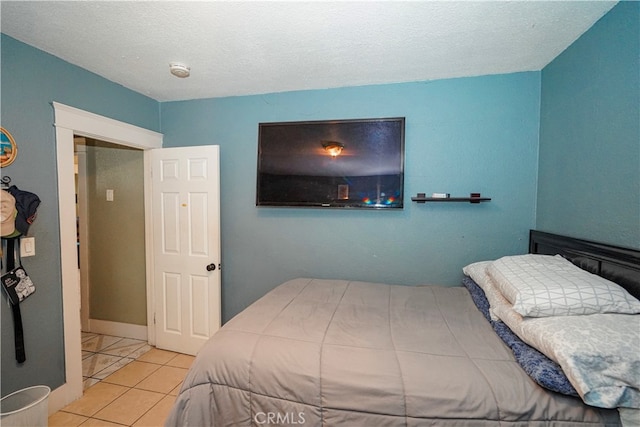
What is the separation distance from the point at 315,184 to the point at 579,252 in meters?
1.90

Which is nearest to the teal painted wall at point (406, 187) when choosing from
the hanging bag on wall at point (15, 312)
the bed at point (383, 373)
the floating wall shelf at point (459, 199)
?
the floating wall shelf at point (459, 199)

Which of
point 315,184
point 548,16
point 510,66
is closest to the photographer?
point 548,16

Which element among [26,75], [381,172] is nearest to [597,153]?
[381,172]

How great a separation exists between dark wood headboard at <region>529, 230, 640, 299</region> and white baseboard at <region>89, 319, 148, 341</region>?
3.93 m

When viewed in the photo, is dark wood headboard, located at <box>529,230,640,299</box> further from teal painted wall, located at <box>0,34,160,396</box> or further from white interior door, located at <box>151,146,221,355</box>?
teal painted wall, located at <box>0,34,160,396</box>

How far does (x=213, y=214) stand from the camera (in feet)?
8.33

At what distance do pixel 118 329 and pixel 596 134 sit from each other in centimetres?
463

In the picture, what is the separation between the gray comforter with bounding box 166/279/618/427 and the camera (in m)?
0.95

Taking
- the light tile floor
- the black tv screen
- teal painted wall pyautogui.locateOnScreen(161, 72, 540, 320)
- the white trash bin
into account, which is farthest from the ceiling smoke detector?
the light tile floor

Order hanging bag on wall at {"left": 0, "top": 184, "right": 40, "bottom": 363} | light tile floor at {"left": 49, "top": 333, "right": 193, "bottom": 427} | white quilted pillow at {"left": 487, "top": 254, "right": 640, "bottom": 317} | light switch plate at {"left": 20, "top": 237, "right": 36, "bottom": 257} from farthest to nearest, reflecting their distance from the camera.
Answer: light tile floor at {"left": 49, "top": 333, "right": 193, "bottom": 427}, light switch plate at {"left": 20, "top": 237, "right": 36, "bottom": 257}, hanging bag on wall at {"left": 0, "top": 184, "right": 40, "bottom": 363}, white quilted pillow at {"left": 487, "top": 254, "right": 640, "bottom": 317}

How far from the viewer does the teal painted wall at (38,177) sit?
167 centimetres

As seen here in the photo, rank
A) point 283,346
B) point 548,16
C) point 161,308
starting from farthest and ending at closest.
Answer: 1. point 161,308
2. point 548,16
3. point 283,346

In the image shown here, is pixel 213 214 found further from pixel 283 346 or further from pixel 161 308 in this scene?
pixel 283 346

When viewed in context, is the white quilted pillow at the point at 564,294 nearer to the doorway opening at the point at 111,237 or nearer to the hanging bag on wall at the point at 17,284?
the hanging bag on wall at the point at 17,284
